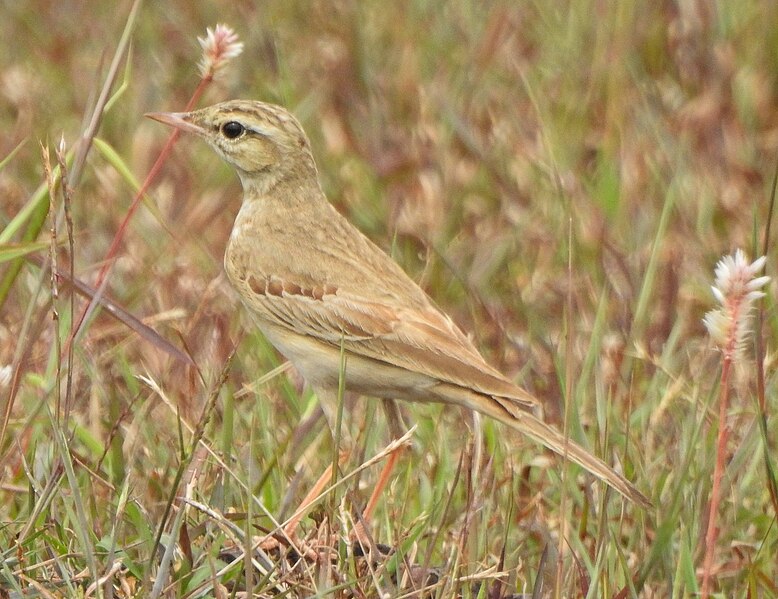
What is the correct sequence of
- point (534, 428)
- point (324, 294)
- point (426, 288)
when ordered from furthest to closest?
point (426, 288) < point (324, 294) < point (534, 428)

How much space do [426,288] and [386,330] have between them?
1.67 m

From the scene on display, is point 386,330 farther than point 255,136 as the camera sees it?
No

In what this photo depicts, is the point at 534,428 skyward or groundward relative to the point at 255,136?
groundward

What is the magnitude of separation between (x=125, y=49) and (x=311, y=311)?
1.00 m

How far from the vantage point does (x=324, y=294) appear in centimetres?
450

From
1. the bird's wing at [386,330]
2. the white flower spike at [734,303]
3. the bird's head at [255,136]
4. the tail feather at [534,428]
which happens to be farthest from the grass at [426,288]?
the white flower spike at [734,303]

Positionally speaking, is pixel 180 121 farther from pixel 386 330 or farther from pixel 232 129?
pixel 386 330

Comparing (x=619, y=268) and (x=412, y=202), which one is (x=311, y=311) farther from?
(x=412, y=202)

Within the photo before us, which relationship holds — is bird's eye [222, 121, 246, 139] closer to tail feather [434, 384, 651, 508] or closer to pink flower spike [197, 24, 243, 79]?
pink flower spike [197, 24, 243, 79]

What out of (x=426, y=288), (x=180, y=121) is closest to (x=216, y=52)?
(x=180, y=121)

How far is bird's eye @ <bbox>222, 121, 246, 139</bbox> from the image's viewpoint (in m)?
4.74

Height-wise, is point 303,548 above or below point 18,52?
below

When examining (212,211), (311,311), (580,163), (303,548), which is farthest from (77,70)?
(303,548)

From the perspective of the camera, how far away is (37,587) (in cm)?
324
